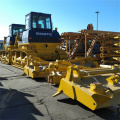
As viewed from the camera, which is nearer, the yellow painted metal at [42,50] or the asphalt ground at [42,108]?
the asphalt ground at [42,108]

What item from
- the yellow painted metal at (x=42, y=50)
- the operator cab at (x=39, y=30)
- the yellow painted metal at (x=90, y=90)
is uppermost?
the operator cab at (x=39, y=30)

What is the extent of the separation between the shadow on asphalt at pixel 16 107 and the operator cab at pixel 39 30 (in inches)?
198

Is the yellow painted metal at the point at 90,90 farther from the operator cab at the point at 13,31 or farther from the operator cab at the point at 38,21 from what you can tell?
the operator cab at the point at 13,31

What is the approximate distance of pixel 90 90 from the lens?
3.09 m

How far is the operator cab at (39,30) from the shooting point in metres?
9.22

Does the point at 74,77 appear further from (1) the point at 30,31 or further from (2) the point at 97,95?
(1) the point at 30,31

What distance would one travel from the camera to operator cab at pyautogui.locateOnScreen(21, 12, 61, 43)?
9.22 m

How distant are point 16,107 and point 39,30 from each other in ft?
21.7

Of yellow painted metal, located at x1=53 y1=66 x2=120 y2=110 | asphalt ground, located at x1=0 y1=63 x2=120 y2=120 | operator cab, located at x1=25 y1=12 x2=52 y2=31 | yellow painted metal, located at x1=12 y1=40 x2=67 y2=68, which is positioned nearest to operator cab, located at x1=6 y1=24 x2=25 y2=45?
yellow painted metal, located at x1=12 y1=40 x2=67 y2=68

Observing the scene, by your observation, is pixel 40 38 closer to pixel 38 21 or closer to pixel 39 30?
pixel 39 30

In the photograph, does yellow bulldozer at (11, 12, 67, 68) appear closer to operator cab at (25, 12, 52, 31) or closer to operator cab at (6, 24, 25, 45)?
operator cab at (25, 12, 52, 31)

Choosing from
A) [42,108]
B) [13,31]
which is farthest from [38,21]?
[42,108]

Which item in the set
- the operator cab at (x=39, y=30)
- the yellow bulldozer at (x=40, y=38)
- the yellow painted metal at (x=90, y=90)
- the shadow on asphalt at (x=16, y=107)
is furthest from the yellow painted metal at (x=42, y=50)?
the yellow painted metal at (x=90, y=90)

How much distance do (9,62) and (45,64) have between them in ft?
21.3
